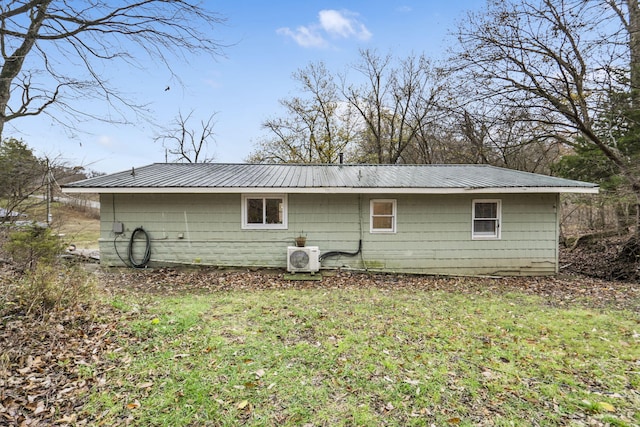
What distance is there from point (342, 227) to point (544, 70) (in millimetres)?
7393

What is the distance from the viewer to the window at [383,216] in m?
8.17

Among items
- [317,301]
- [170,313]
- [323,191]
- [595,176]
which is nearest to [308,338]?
[317,301]

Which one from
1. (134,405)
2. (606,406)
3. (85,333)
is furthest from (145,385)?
(606,406)

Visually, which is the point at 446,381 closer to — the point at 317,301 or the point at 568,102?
the point at 317,301

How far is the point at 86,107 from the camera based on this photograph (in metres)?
5.38

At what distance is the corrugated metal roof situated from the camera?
745cm

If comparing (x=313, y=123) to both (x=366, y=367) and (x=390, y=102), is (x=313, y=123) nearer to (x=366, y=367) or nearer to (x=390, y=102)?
(x=390, y=102)

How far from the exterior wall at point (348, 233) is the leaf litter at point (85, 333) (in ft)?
2.80

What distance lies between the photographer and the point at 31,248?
4.97 m

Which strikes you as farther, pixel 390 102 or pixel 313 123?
pixel 313 123

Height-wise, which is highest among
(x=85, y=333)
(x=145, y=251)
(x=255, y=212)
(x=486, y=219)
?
(x=255, y=212)

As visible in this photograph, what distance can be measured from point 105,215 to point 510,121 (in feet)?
38.7

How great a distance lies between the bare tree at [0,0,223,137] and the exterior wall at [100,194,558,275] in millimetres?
3017

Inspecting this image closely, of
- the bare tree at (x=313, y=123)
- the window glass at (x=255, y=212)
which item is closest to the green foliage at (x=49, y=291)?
the window glass at (x=255, y=212)
